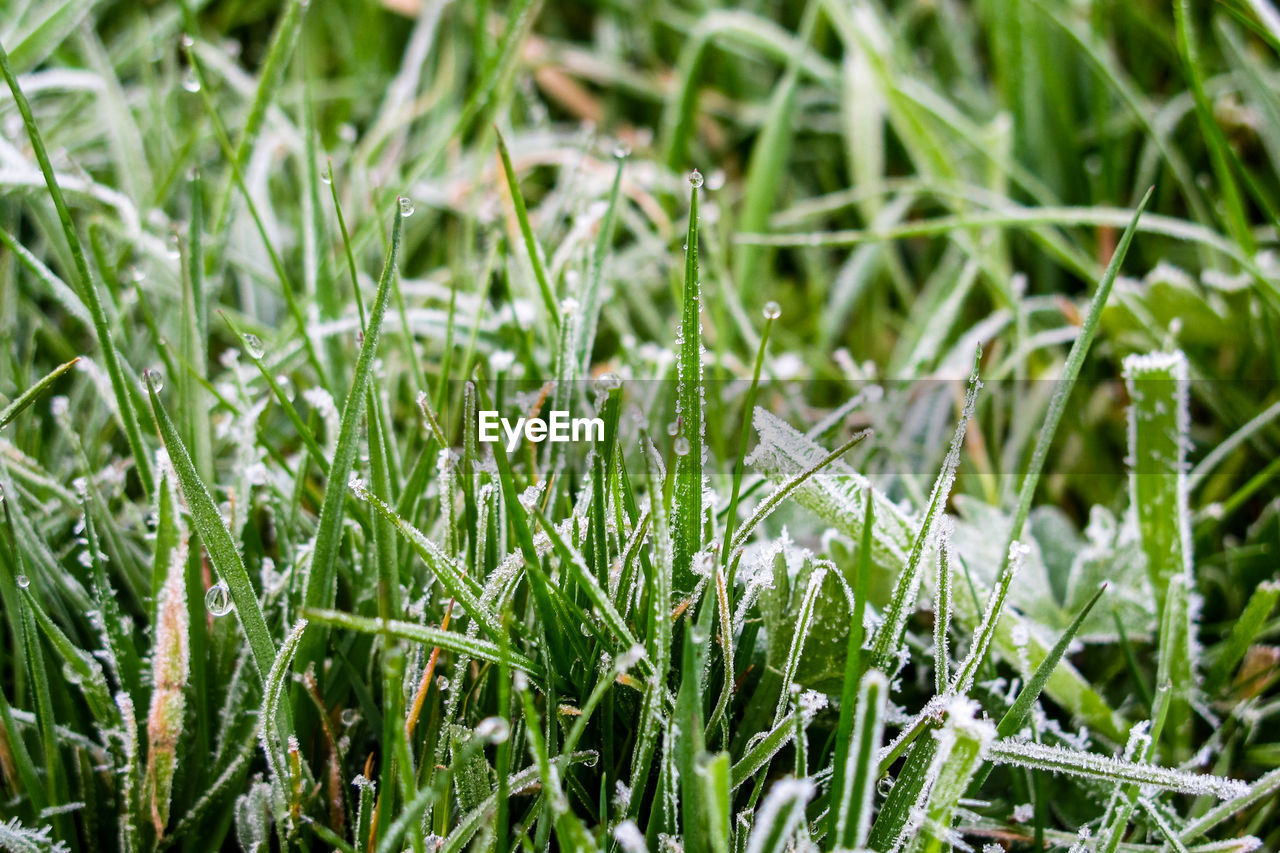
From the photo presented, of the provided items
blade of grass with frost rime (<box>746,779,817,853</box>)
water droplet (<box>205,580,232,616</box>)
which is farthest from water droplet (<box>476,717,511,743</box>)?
water droplet (<box>205,580,232,616</box>)

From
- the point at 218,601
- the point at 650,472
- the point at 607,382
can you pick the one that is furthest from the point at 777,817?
the point at 218,601

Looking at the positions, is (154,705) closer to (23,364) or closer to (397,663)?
(397,663)

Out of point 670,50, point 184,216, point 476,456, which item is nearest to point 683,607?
point 476,456

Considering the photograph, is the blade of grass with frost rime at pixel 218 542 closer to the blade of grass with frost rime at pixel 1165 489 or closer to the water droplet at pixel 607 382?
the water droplet at pixel 607 382

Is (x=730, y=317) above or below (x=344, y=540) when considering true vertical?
above

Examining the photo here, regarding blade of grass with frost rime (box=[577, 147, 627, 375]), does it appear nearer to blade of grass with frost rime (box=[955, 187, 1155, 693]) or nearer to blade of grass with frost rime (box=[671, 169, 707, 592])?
blade of grass with frost rime (box=[671, 169, 707, 592])

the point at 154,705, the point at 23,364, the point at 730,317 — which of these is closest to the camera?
the point at 154,705

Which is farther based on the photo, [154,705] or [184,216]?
[184,216]
